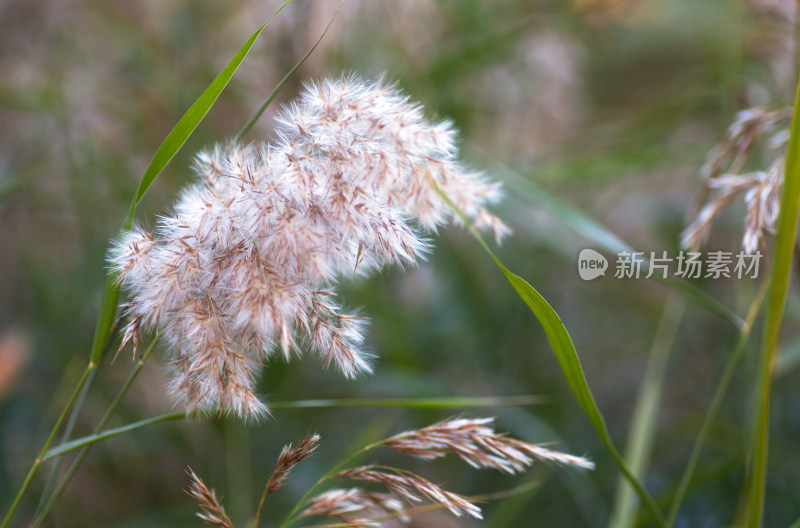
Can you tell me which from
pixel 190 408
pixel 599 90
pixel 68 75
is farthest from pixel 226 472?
pixel 599 90

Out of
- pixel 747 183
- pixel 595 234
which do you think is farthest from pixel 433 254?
pixel 747 183

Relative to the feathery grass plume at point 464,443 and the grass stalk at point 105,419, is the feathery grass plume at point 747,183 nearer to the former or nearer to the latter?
the feathery grass plume at point 464,443

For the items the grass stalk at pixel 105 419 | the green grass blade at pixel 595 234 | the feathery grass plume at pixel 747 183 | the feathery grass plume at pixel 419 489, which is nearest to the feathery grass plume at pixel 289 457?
the feathery grass plume at pixel 419 489

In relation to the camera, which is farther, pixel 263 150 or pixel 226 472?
pixel 226 472

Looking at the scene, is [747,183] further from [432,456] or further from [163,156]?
[163,156]

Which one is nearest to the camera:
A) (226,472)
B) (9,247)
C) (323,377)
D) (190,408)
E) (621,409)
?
(190,408)

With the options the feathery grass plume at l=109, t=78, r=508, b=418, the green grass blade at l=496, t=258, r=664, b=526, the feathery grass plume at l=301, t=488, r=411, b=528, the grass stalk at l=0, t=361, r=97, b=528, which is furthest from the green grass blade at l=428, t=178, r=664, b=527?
the grass stalk at l=0, t=361, r=97, b=528

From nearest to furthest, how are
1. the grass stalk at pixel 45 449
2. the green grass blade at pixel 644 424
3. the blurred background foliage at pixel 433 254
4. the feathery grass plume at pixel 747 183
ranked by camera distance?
the grass stalk at pixel 45 449 < the feathery grass plume at pixel 747 183 < the green grass blade at pixel 644 424 < the blurred background foliage at pixel 433 254

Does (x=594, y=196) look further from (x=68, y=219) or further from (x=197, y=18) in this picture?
(x=68, y=219)
